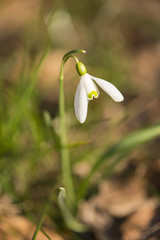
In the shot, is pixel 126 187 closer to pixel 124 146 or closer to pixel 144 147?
pixel 144 147

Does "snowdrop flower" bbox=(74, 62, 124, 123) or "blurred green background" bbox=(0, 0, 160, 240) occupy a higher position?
"blurred green background" bbox=(0, 0, 160, 240)

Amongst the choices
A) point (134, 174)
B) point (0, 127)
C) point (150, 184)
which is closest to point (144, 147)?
point (134, 174)

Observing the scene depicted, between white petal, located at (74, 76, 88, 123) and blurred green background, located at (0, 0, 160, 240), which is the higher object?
blurred green background, located at (0, 0, 160, 240)

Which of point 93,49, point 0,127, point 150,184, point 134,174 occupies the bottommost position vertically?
point 150,184

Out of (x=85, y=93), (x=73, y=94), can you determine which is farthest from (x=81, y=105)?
(x=73, y=94)

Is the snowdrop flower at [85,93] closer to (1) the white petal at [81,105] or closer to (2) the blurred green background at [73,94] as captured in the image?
(1) the white petal at [81,105]

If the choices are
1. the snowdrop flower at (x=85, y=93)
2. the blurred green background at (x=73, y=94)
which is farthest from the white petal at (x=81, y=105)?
the blurred green background at (x=73, y=94)

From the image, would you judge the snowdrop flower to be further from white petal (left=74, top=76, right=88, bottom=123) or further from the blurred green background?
the blurred green background

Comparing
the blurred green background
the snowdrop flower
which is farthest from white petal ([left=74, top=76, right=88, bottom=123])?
the blurred green background

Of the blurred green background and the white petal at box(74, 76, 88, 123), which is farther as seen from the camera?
the blurred green background

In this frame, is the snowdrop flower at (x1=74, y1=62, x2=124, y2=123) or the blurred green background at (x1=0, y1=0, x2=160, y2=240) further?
the blurred green background at (x1=0, y1=0, x2=160, y2=240)
